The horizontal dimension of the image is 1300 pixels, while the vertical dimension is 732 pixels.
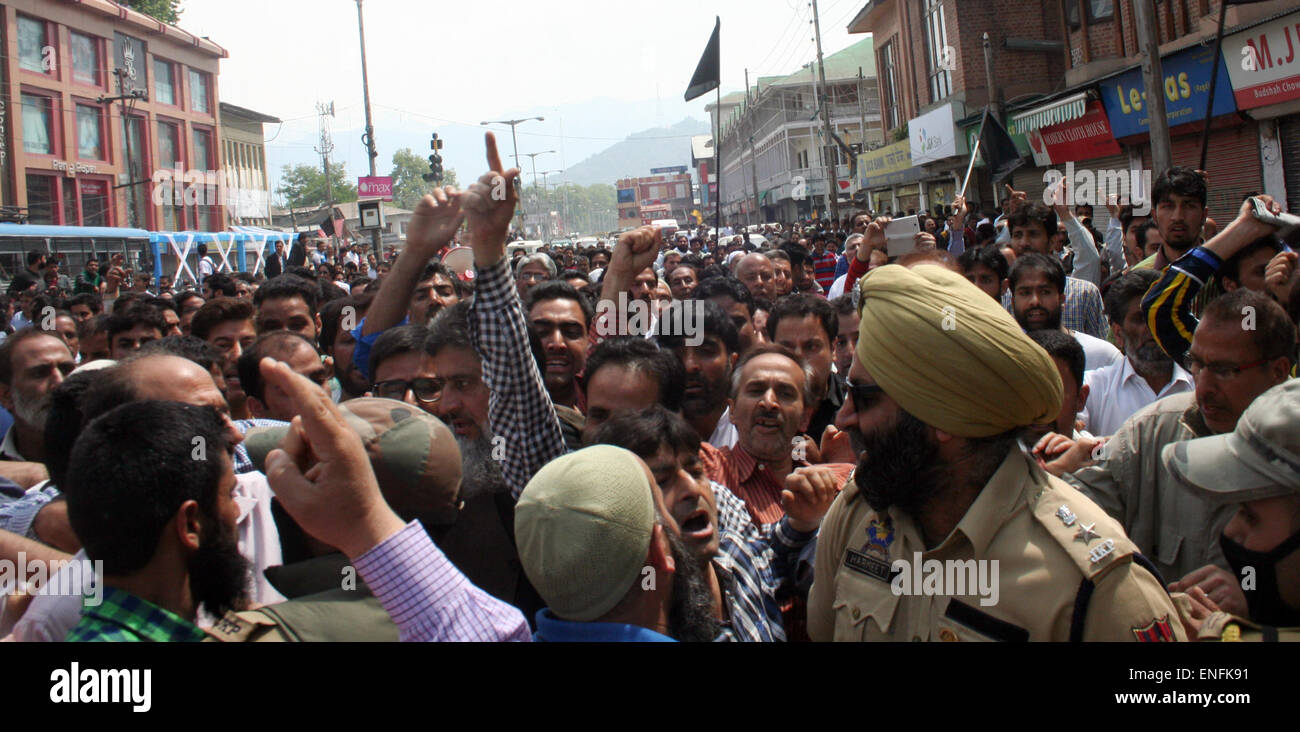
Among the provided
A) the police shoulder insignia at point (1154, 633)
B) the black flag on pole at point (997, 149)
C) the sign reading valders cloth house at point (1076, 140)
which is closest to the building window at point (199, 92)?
the sign reading valders cloth house at point (1076, 140)

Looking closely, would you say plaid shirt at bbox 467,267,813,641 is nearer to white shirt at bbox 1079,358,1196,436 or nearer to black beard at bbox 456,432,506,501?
black beard at bbox 456,432,506,501

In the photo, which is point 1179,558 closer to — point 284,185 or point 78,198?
point 78,198

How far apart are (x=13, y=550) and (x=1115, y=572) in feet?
8.54

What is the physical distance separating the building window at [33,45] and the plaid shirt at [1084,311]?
37.4 meters

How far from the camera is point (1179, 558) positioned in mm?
2658

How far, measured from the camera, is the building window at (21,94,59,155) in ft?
110

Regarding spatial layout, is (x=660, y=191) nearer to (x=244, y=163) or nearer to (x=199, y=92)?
(x=244, y=163)

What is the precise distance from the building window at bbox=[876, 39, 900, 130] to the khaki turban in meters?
31.9

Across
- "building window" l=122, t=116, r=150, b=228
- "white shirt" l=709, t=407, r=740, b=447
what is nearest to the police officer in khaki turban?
"white shirt" l=709, t=407, r=740, b=447

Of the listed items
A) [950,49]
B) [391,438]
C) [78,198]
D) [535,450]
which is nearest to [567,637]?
[391,438]

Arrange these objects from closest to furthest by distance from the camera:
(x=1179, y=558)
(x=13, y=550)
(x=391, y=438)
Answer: (x=391, y=438), (x=13, y=550), (x=1179, y=558)

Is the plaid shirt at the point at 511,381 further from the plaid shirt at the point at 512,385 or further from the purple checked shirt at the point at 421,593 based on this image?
the purple checked shirt at the point at 421,593

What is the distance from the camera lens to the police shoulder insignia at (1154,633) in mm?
1731

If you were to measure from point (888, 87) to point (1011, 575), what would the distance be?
111 ft
